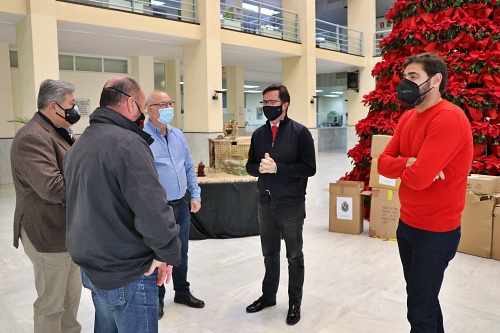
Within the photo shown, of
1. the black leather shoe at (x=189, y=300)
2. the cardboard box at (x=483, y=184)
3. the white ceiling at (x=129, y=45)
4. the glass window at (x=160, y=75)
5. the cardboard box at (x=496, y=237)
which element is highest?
the white ceiling at (x=129, y=45)

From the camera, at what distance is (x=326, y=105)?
1148 inches

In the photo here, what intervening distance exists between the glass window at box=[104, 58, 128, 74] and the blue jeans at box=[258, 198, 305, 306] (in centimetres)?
1011

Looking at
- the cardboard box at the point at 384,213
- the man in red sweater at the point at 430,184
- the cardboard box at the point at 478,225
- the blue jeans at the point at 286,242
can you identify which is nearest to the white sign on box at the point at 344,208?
the cardboard box at the point at 384,213

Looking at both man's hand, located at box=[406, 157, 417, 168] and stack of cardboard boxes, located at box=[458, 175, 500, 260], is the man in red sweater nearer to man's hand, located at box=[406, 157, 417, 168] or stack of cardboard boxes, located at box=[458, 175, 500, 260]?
man's hand, located at box=[406, 157, 417, 168]

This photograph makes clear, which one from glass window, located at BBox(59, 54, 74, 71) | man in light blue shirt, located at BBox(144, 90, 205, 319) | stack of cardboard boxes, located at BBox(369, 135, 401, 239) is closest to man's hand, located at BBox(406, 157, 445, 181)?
man in light blue shirt, located at BBox(144, 90, 205, 319)

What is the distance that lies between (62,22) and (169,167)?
643cm

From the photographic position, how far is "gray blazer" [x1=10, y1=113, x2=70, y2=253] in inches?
78.7

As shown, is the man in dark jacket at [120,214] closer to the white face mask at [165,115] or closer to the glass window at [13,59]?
the white face mask at [165,115]

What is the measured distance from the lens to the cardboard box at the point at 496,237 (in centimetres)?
391

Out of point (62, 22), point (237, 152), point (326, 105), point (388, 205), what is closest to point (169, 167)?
point (237, 152)

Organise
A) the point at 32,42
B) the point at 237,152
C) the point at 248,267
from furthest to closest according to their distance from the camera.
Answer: the point at 32,42 → the point at 237,152 → the point at 248,267

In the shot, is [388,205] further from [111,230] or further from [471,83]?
[111,230]

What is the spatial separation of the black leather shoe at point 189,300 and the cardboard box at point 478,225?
2674 millimetres

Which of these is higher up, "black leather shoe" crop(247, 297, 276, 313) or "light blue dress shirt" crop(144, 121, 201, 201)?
"light blue dress shirt" crop(144, 121, 201, 201)
